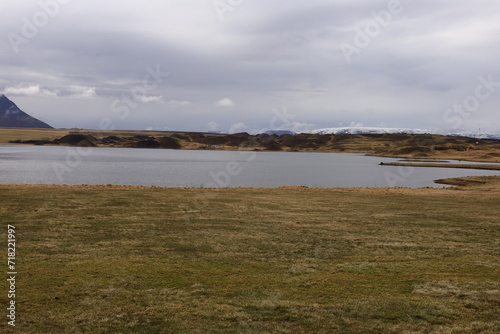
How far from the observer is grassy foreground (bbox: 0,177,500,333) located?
11.2 m

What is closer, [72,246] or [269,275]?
[269,275]

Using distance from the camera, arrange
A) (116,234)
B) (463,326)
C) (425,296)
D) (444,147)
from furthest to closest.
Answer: (444,147), (116,234), (425,296), (463,326)

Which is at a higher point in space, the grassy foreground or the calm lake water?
the grassy foreground

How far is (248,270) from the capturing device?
15.9 metres

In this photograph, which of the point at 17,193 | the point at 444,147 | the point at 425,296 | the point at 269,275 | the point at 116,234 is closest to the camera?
the point at 425,296

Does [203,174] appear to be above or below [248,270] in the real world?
below

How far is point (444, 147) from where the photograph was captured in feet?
626

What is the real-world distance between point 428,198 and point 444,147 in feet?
551

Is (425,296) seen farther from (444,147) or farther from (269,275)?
(444,147)

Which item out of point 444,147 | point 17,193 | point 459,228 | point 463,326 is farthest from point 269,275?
point 444,147

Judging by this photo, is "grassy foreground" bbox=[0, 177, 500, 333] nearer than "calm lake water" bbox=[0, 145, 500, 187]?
Yes

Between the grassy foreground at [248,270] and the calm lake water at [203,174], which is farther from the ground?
the grassy foreground at [248,270]

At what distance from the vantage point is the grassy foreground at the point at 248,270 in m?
11.2

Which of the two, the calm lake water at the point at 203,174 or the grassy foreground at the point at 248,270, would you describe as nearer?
the grassy foreground at the point at 248,270
